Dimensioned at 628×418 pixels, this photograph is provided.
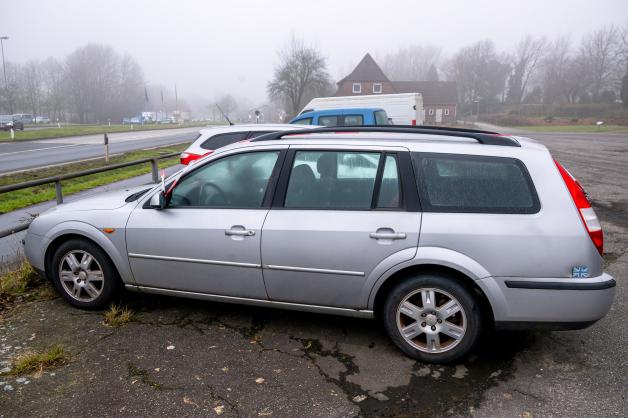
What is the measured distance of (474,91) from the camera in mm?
85812

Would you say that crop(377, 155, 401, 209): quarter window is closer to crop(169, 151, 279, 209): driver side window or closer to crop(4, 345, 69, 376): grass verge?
crop(169, 151, 279, 209): driver side window

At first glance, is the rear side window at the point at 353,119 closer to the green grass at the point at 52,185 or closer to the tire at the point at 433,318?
the green grass at the point at 52,185

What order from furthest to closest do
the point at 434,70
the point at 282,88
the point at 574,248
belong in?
1. the point at 434,70
2. the point at 282,88
3. the point at 574,248

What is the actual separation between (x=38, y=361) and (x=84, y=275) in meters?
1.01

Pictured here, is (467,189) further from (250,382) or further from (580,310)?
(250,382)

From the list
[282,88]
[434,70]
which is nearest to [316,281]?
[282,88]

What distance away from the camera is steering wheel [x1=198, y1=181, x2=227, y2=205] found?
157 inches

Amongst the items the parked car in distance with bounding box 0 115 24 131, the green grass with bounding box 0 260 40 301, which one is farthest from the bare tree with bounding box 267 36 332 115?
the green grass with bounding box 0 260 40 301

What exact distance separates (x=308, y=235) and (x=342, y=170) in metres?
0.59

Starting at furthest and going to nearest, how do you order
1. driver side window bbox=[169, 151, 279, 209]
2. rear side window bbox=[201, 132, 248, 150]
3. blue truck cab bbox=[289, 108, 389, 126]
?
blue truck cab bbox=[289, 108, 389, 126], rear side window bbox=[201, 132, 248, 150], driver side window bbox=[169, 151, 279, 209]

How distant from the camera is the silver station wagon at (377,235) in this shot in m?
3.20

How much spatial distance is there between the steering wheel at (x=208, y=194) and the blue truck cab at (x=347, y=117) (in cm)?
916

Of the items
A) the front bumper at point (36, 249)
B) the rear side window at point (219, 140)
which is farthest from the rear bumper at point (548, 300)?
the rear side window at point (219, 140)

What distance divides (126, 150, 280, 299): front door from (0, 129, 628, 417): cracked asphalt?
0.43m
